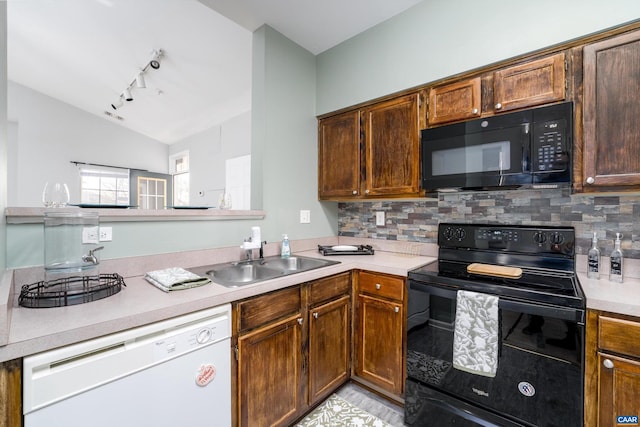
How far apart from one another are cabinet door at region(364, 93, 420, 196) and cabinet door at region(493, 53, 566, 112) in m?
0.48

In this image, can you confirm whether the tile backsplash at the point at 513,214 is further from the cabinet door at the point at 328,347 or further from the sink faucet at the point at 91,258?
the sink faucet at the point at 91,258

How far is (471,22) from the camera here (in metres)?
1.68

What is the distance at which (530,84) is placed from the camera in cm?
149

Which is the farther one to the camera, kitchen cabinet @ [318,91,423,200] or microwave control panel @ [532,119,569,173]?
kitchen cabinet @ [318,91,423,200]

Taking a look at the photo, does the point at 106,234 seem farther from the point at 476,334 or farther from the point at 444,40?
the point at 444,40

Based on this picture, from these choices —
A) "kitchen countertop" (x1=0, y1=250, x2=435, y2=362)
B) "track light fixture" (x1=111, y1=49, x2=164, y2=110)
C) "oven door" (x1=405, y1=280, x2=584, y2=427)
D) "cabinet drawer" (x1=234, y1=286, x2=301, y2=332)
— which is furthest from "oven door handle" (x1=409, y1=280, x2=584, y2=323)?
"track light fixture" (x1=111, y1=49, x2=164, y2=110)

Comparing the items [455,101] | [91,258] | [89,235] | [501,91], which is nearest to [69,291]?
[91,258]

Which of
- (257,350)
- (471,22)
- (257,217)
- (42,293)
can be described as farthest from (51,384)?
(471,22)

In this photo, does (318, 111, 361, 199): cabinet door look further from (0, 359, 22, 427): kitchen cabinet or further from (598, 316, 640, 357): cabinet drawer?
(0, 359, 22, 427): kitchen cabinet

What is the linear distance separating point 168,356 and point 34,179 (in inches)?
222

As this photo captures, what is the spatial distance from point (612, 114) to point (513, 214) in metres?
0.69

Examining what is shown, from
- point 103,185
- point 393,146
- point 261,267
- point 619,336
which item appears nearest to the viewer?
point 619,336

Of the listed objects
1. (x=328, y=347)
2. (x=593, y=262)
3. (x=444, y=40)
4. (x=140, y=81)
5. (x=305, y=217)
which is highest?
(x=140, y=81)

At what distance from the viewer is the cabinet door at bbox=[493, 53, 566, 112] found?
4.67 ft
